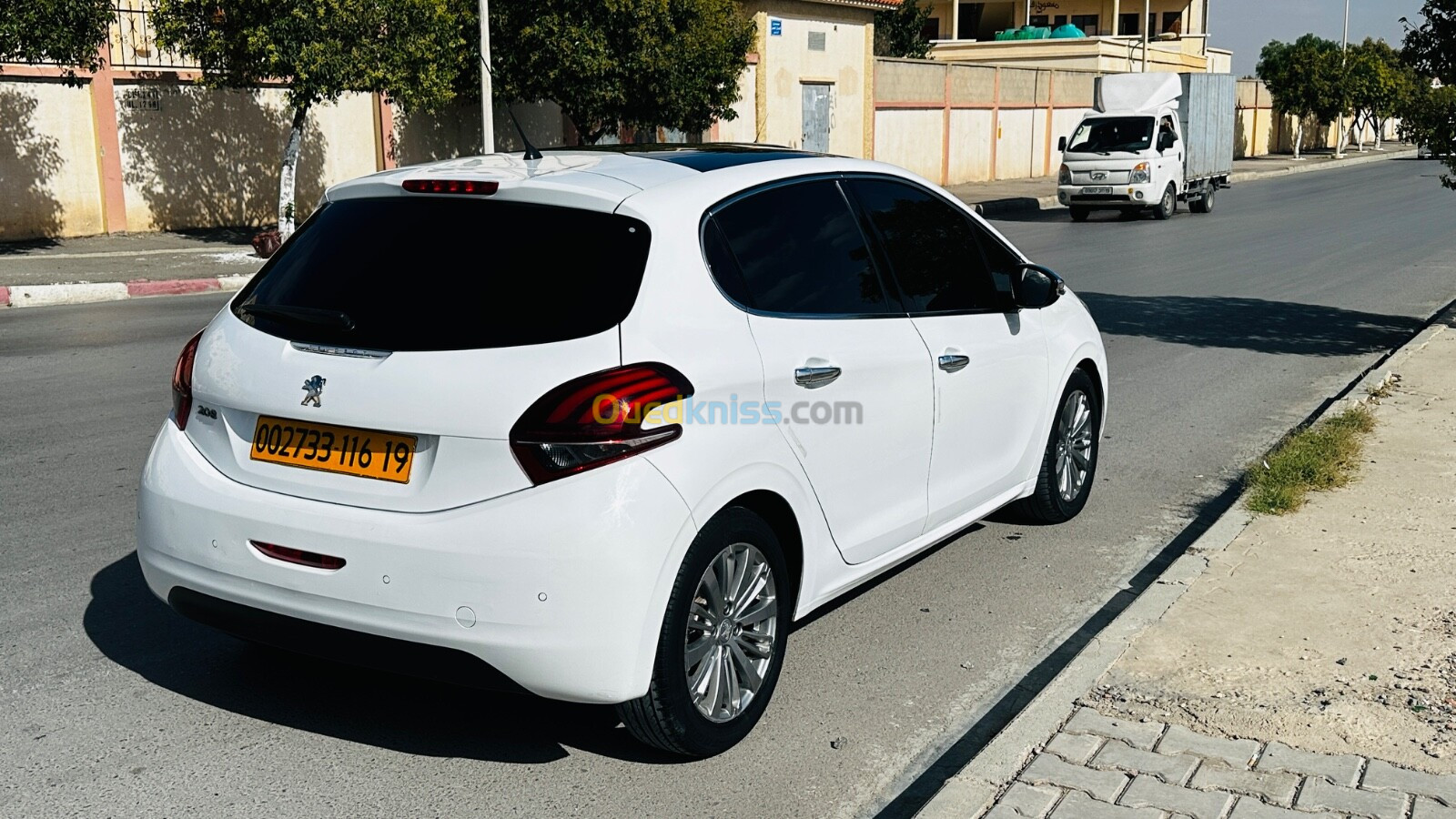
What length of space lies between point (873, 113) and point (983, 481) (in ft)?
103

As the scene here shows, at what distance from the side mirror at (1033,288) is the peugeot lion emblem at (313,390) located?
2.84m

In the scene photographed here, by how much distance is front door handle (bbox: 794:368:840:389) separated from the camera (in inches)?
164

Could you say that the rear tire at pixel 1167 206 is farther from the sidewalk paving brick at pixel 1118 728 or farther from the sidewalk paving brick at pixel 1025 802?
the sidewalk paving brick at pixel 1025 802

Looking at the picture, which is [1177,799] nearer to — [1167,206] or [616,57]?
[616,57]

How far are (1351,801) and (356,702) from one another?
290 cm

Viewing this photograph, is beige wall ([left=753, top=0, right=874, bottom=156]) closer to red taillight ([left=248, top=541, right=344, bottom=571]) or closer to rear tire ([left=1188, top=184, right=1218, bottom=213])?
rear tire ([left=1188, top=184, right=1218, bottom=213])

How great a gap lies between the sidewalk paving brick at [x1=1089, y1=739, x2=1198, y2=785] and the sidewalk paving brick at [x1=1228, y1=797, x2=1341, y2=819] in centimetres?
18

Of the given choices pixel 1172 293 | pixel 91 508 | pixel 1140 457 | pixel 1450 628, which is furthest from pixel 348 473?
pixel 1172 293

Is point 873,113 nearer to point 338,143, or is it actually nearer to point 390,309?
point 338,143

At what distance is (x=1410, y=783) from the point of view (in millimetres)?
3744

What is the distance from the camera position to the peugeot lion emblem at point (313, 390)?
3807mm

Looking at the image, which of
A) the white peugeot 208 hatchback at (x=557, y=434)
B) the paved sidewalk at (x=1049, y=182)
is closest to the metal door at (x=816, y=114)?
the paved sidewalk at (x=1049, y=182)

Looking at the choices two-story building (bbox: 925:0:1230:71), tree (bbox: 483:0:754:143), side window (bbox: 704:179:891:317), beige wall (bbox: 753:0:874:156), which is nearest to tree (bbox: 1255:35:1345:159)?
two-story building (bbox: 925:0:1230:71)

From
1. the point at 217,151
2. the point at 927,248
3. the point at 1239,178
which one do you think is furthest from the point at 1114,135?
the point at 927,248
